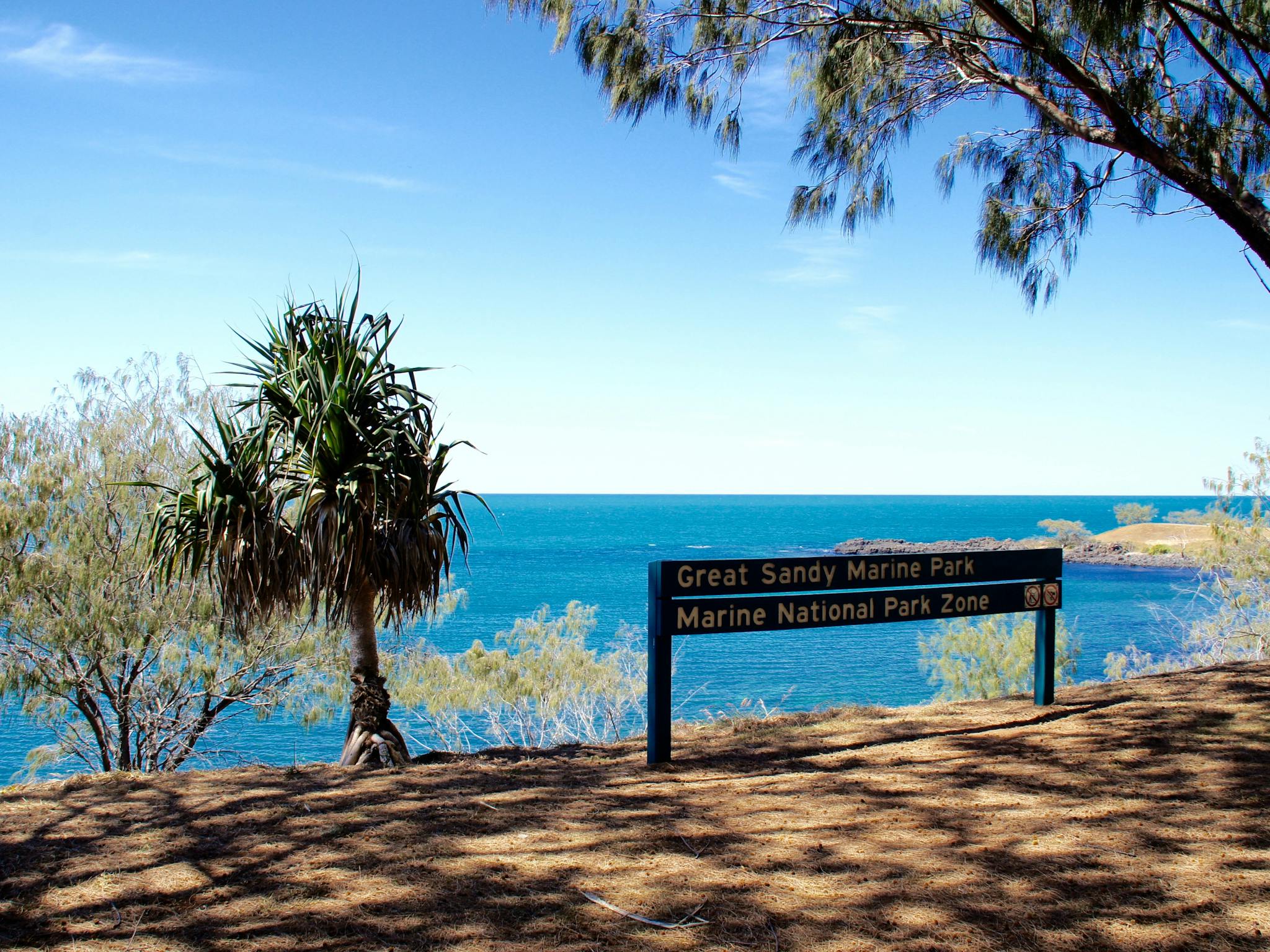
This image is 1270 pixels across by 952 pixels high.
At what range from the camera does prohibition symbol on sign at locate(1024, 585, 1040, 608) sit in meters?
6.62

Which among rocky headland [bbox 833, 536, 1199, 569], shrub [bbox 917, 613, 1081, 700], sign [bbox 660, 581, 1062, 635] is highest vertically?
sign [bbox 660, 581, 1062, 635]

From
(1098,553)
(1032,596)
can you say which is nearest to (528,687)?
(1032,596)

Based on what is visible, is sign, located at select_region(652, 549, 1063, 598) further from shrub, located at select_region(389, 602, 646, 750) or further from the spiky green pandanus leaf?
shrub, located at select_region(389, 602, 646, 750)

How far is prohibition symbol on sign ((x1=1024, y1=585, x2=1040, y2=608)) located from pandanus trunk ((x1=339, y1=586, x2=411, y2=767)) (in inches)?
175

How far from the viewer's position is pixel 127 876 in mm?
3654

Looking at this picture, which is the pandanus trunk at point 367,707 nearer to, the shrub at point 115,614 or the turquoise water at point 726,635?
the turquoise water at point 726,635

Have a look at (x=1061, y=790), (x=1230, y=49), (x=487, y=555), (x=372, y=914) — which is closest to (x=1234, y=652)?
(x=1230, y=49)

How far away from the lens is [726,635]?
45.1 metres

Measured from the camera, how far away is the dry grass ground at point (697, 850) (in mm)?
3131

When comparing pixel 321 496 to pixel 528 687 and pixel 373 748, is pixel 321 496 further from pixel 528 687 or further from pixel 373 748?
pixel 528 687

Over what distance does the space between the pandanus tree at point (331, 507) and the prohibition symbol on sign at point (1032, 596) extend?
3.97m

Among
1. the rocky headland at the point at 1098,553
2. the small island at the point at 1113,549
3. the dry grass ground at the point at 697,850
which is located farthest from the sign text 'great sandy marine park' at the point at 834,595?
the rocky headland at the point at 1098,553

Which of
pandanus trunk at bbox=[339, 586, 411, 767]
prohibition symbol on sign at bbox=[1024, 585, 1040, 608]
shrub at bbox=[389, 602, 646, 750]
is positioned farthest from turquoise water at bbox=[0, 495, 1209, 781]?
prohibition symbol on sign at bbox=[1024, 585, 1040, 608]

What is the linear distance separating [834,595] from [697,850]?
93.3 inches
